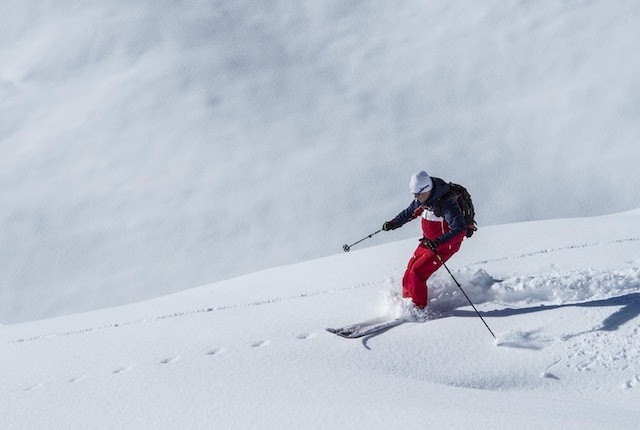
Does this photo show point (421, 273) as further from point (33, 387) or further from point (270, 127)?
point (270, 127)

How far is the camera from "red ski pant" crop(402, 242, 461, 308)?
5254mm

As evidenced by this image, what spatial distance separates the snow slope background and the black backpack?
21.6 ft

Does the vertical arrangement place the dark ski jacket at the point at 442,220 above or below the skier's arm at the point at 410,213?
below

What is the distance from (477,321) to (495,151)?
977cm

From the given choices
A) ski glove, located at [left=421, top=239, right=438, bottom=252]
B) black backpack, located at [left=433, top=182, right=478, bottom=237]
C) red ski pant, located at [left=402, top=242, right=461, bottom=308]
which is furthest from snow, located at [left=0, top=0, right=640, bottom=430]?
black backpack, located at [left=433, top=182, right=478, bottom=237]

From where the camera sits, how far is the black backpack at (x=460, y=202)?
17.1 feet

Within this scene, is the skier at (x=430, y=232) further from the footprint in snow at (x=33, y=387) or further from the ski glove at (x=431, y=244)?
the footprint in snow at (x=33, y=387)

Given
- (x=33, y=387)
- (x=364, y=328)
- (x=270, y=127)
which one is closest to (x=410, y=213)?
(x=364, y=328)

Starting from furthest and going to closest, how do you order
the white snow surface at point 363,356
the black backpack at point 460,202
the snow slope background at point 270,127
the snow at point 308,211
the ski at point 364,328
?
the snow slope background at point 270,127 → the black backpack at point 460,202 → the ski at point 364,328 → the snow at point 308,211 → the white snow surface at point 363,356

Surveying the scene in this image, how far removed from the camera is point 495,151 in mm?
14117

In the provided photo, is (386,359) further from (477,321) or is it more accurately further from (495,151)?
(495,151)

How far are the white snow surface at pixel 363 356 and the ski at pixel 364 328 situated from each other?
0.07 metres

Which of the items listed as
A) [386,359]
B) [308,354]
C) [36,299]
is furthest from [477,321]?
[36,299]

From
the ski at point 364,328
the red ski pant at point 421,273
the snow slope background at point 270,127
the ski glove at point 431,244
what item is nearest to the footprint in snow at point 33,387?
the ski at point 364,328
